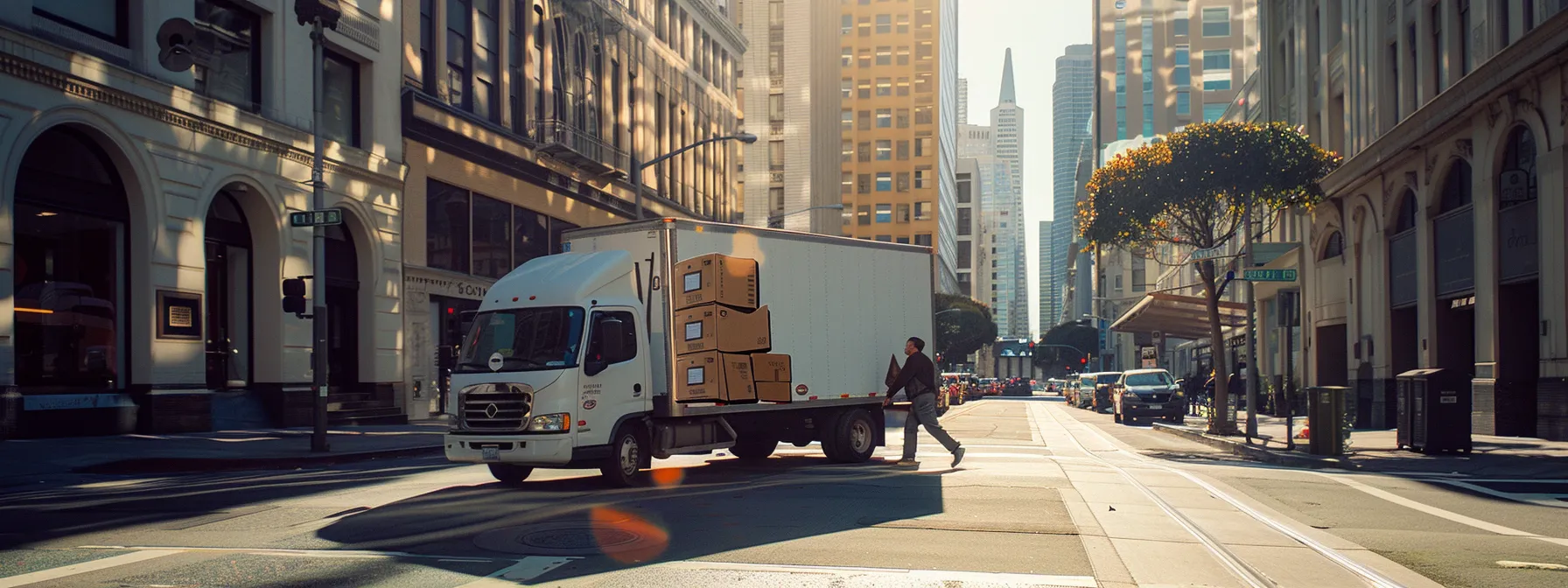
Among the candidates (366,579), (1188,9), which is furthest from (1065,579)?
(1188,9)

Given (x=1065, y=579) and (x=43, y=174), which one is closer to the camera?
(x=1065, y=579)

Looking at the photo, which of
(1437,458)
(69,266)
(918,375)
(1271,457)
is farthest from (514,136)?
(1437,458)

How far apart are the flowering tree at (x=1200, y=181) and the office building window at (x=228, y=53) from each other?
18723mm

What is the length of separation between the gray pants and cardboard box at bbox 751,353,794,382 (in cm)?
178

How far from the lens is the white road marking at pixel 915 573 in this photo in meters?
7.45

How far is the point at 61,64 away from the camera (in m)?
19.6

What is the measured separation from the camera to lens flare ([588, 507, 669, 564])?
328 inches

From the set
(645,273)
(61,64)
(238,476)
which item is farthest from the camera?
(61,64)

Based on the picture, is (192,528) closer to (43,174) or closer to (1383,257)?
(43,174)

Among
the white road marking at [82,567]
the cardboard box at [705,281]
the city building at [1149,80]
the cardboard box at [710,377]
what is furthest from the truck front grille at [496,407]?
the city building at [1149,80]

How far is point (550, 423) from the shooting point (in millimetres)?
12828

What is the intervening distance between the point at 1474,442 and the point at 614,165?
28.1 meters

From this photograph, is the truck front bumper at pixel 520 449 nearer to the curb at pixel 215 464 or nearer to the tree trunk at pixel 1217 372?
the curb at pixel 215 464

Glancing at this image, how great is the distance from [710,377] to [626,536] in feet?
17.6
